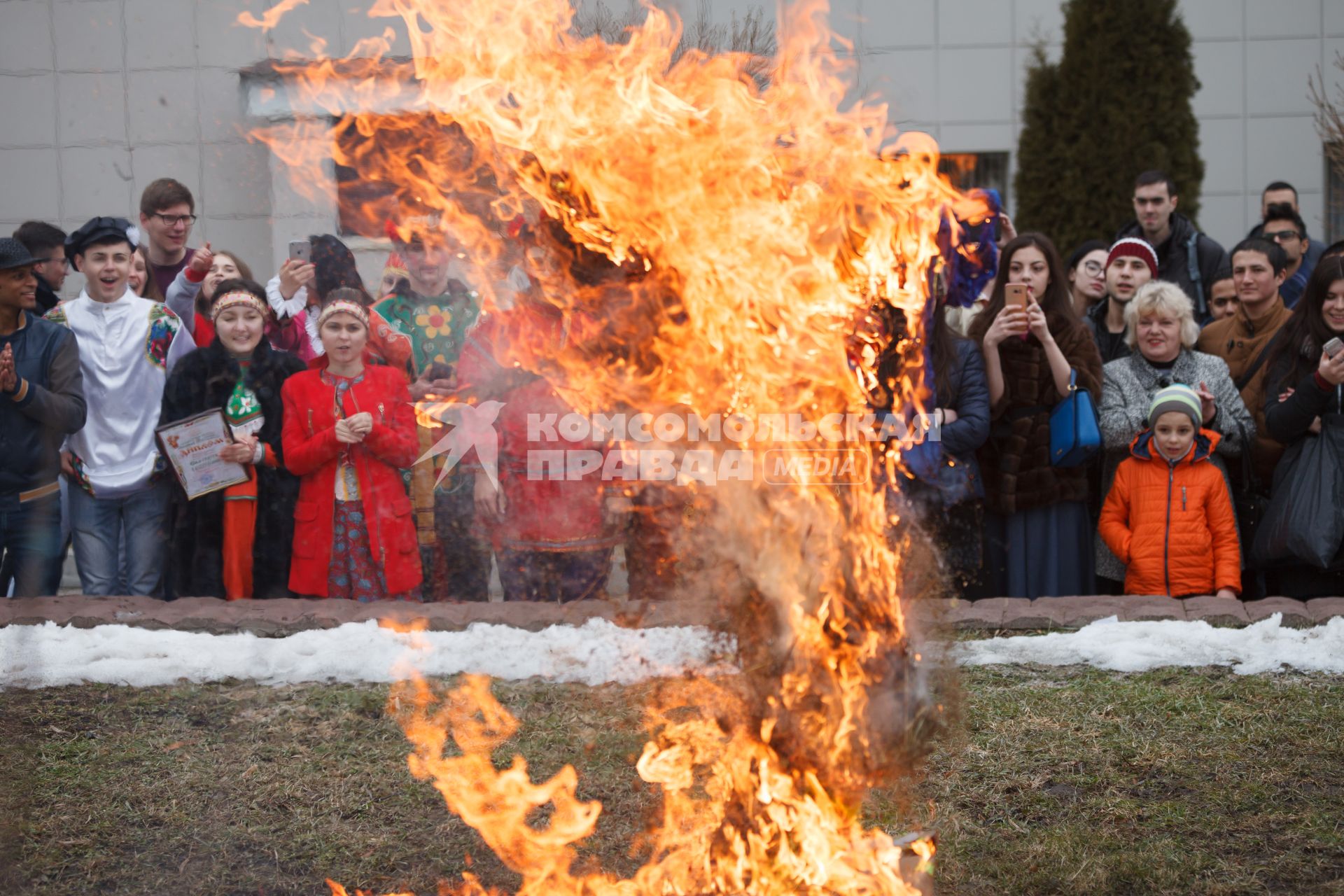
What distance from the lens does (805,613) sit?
2912 millimetres

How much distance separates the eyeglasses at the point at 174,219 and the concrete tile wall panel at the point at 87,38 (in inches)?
32.6

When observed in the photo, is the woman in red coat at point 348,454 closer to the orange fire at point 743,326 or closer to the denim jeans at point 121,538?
the denim jeans at point 121,538

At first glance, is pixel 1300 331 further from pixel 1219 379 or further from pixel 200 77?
pixel 200 77

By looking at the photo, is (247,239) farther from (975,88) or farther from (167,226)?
(975,88)

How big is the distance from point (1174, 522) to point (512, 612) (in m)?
3.02

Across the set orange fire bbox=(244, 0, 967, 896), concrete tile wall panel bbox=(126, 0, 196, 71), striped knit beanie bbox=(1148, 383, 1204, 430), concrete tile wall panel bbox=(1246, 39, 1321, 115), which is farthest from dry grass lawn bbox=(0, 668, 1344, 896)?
concrete tile wall panel bbox=(1246, 39, 1321, 115)

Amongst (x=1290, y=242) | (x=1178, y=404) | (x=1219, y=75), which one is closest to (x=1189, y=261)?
(x=1290, y=242)

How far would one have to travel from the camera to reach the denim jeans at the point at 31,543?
607cm

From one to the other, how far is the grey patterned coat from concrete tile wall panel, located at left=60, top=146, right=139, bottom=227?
4.77m

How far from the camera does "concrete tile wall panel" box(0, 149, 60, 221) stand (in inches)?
255

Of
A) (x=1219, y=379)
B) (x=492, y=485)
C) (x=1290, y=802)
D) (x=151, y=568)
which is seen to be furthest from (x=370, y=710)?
(x=1219, y=379)

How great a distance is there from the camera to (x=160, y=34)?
5.89m

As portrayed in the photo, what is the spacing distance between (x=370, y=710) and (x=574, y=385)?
1904 millimetres

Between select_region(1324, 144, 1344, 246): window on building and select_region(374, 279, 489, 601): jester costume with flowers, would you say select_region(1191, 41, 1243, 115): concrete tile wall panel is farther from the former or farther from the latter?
select_region(374, 279, 489, 601): jester costume with flowers
